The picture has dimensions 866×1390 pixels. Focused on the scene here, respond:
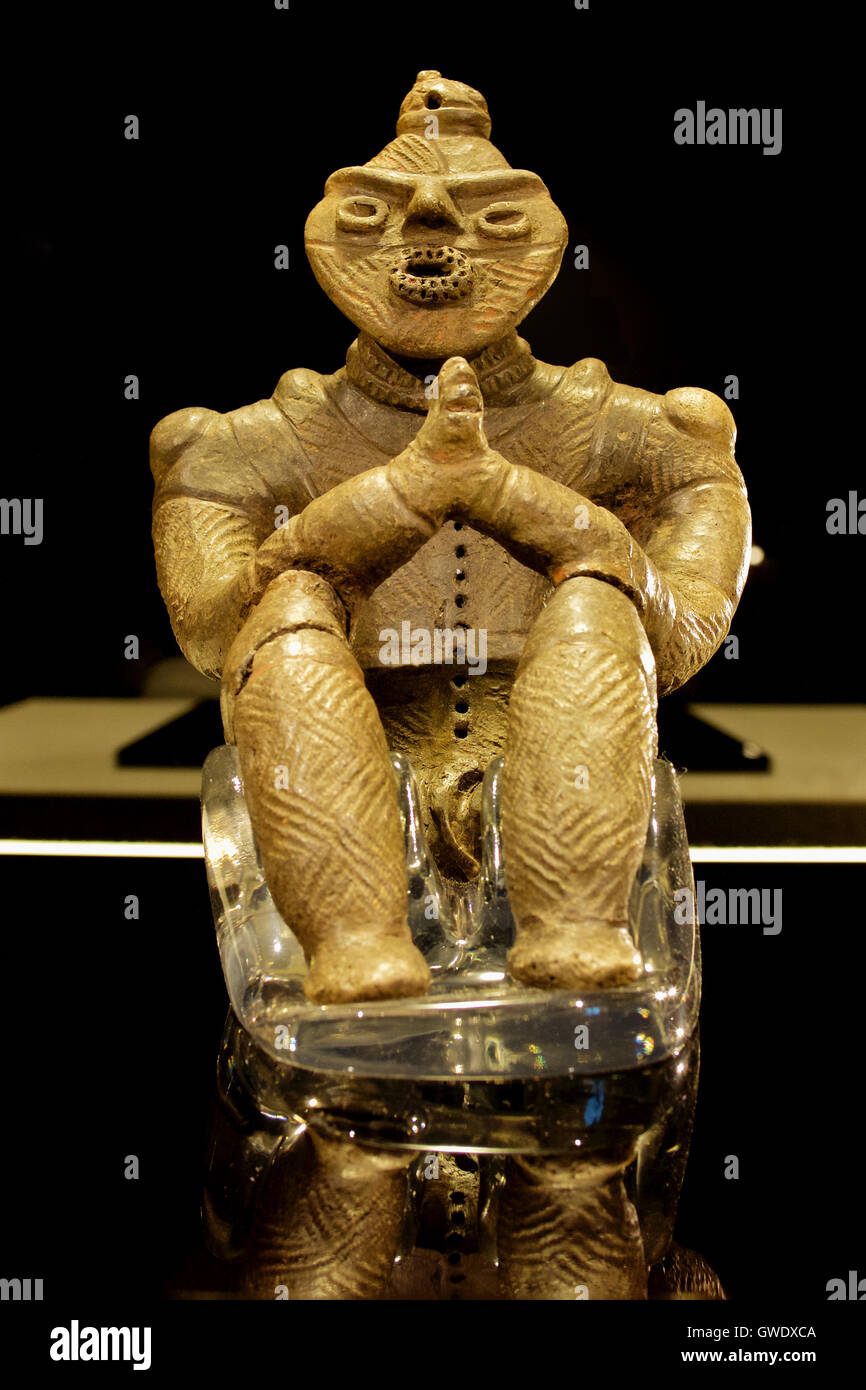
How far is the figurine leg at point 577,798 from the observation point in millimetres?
1646

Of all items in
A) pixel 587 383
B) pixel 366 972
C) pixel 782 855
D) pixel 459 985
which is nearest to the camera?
pixel 366 972

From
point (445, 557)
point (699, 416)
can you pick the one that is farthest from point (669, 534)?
point (445, 557)

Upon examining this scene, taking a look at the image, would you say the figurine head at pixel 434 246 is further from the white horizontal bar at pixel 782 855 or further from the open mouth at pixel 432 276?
the white horizontal bar at pixel 782 855

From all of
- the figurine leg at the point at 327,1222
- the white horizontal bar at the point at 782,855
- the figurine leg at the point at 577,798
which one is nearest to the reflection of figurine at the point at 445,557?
the figurine leg at the point at 577,798

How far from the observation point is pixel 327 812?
1688mm

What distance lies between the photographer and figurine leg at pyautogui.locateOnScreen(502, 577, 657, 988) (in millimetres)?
1646

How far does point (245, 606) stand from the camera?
6.51 ft

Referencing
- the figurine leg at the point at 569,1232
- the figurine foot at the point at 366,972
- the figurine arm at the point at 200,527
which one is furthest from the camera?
the figurine arm at the point at 200,527

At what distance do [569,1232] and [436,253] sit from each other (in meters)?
1.32

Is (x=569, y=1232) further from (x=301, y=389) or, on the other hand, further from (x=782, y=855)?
(x=782, y=855)

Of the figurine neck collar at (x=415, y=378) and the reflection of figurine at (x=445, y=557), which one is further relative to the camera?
the figurine neck collar at (x=415, y=378)

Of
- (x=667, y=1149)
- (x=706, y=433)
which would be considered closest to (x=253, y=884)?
(x=667, y=1149)

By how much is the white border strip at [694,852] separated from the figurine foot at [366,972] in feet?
4.20

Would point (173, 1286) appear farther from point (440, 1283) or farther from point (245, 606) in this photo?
point (245, 606)
